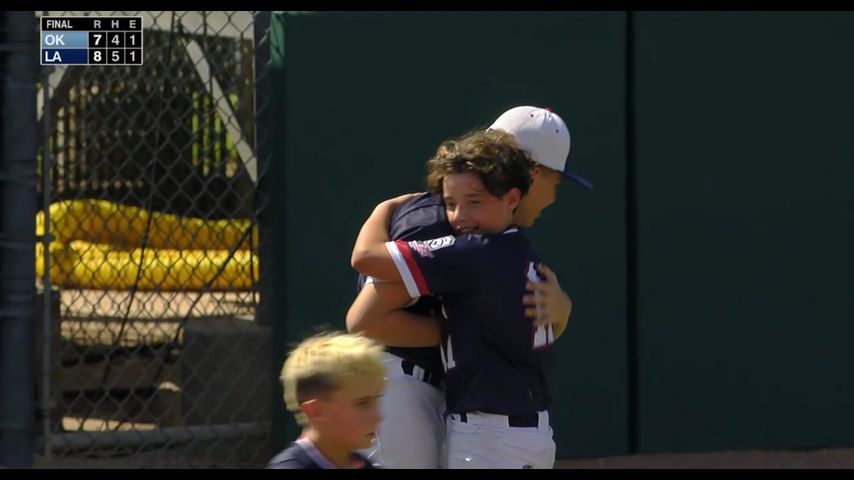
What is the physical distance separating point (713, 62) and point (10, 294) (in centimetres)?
366

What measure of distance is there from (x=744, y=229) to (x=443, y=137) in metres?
1.35

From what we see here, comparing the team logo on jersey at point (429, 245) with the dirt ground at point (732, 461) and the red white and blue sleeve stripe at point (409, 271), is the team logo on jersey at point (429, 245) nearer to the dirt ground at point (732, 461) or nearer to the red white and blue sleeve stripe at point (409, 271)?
the red white and blue sleeve stripe at point (409, 271)

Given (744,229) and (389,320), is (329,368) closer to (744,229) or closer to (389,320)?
(389,320)

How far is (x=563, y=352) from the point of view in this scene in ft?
17.5

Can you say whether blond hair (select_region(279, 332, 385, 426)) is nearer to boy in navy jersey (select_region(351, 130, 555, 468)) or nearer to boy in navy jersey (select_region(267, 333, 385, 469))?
boy in navy jersey (select_region(267, 333, 385, 469))

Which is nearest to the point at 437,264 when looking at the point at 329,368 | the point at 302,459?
the point at 329,368

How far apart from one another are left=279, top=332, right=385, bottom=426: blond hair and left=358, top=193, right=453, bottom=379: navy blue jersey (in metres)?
0.45

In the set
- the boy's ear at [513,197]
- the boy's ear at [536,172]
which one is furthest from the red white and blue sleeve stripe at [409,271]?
the boy's ear at [536,172]

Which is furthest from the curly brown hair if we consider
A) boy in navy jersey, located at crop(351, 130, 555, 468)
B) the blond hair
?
the blond hair

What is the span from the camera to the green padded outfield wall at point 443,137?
5082mm

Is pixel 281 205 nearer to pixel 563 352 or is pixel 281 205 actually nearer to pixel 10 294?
pixel 563 352

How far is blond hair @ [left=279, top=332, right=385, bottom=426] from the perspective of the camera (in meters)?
2.58

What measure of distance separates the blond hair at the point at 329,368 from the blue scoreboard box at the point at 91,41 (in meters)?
2.29
